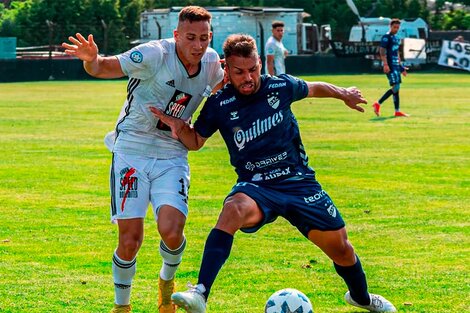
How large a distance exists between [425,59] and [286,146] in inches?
2105

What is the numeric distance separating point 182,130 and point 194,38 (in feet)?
2.07

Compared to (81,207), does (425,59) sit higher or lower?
lower

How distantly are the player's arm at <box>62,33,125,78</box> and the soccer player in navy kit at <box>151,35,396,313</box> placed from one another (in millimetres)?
404

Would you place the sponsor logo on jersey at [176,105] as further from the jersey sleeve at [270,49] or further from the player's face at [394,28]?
the player's face at [394,28]

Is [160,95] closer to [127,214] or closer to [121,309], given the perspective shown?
[127,214]

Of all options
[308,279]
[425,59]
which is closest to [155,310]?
[308,279]

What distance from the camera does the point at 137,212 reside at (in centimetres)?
771

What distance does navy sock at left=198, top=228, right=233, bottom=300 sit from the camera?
6.94 metres

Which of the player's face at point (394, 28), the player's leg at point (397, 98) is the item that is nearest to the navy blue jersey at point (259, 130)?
the player's leg at point (397, 98)

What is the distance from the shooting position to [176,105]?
26.1 feet

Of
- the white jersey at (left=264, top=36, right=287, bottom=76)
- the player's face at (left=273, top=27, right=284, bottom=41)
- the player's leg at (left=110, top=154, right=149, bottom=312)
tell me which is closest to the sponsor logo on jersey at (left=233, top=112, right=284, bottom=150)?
the player's leg at (left=110, top=154, right=149, bottom=312)

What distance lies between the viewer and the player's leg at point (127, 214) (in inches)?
299

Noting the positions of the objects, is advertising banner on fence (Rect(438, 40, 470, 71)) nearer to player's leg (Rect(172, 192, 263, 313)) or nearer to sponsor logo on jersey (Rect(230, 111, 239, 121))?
sponsor logo on jersey (Rect(230, 111, 239, 121))

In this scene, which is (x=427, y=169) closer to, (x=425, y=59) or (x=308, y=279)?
(x=308, y=279)
